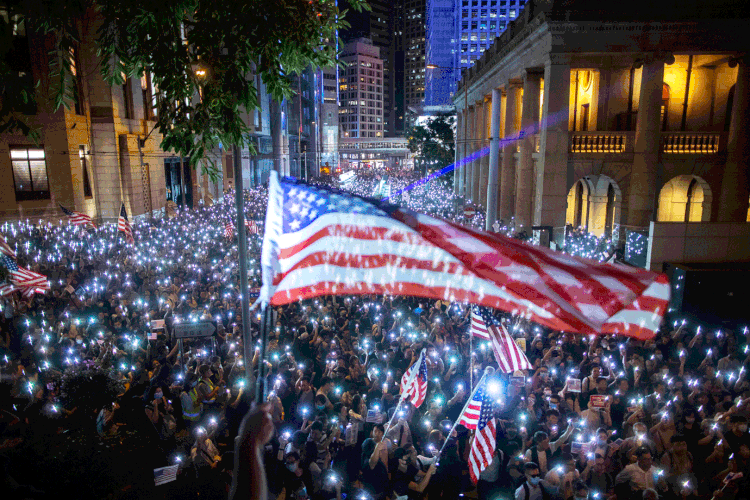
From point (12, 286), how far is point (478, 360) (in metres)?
11.4

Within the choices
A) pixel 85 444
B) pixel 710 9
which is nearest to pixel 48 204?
pixel 85 444

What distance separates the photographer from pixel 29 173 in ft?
90.8

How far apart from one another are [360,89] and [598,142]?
16112 cm

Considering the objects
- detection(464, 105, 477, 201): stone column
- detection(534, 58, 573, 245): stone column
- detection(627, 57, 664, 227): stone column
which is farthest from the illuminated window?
detection(464, 105, 477, 201): stone column

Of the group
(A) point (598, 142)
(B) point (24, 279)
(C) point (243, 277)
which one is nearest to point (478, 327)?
(C) point (243, 277)

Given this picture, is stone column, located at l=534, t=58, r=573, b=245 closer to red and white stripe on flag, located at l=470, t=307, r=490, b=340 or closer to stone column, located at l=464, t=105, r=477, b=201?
red and white stripe on flag, located at l=470, t=307, r=490, b=340

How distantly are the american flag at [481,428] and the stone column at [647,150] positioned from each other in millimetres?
20469

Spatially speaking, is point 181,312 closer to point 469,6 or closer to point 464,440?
point 464,440

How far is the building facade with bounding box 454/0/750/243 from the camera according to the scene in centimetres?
2275

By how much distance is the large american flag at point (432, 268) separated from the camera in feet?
12.9

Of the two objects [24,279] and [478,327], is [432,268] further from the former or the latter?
[24,279]

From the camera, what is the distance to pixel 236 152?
640 centimetres

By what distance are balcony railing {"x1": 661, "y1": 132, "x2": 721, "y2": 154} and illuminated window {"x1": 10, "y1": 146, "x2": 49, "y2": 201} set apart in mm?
33599

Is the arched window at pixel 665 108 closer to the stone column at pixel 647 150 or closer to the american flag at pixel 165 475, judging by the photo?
the stone column at pixel 647 150
